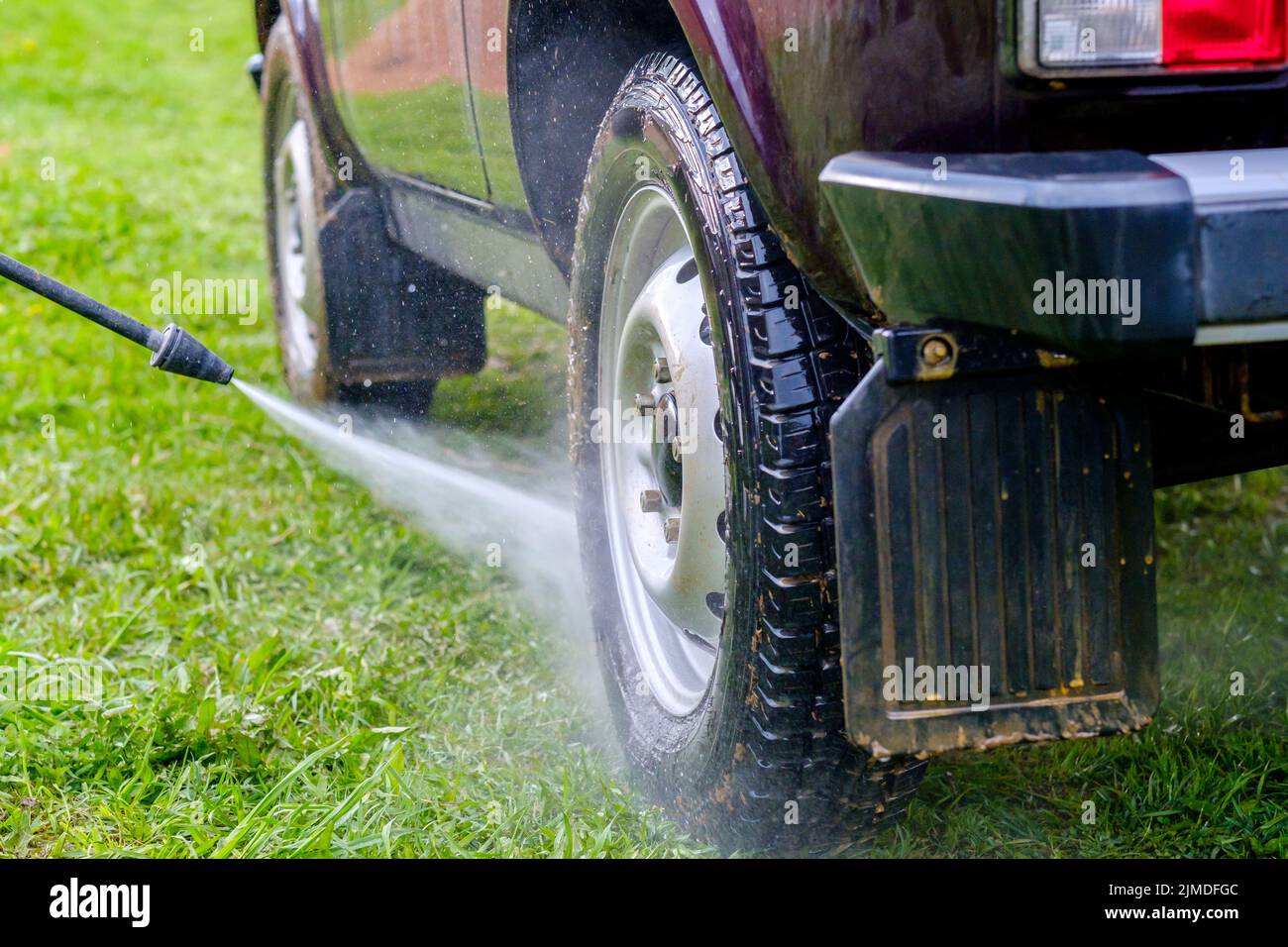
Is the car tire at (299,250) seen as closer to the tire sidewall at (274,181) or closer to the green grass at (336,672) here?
the tire sidewall at (274,181)

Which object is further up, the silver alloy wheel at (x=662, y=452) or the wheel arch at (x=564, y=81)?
the wheel arch at (x=564, y=81)

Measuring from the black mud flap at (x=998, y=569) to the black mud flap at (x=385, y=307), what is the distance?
2.45 m

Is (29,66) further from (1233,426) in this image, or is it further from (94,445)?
(1233,426)

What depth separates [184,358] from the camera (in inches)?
102

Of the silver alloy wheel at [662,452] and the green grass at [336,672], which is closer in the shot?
the silver alloy wheel at [662,452]

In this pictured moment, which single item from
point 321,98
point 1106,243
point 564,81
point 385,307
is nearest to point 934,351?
point 1106,243

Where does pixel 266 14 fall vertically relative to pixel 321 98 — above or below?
above

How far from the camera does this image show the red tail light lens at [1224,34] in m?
1.45

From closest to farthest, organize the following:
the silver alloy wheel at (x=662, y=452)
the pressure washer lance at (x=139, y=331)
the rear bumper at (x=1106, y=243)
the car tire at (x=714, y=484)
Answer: the rear bumper at (x=1106, y=243) < the car tire at (x=714, y=484) < the silver alloy wheel at (x=662, y=452) < the pressure washer lance at (x=139, y=331)

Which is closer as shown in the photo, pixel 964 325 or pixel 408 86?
pixel 964 325

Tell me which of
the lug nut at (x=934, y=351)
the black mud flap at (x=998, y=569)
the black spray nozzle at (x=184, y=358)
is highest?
the lug nut at (x=934, y=351)

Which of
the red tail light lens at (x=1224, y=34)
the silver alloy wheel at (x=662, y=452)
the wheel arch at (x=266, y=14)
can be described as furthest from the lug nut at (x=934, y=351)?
the wheel arch at (x=266, y=14)

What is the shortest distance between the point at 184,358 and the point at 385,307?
1441 mm

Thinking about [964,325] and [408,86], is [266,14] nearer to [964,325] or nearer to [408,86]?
[408,86]
